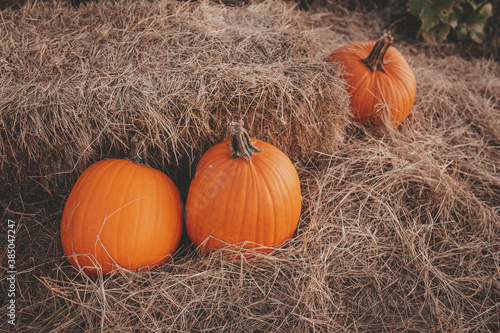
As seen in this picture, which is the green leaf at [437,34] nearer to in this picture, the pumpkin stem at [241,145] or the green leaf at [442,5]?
the green leaf at [442,5]

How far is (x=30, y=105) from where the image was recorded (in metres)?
1.89

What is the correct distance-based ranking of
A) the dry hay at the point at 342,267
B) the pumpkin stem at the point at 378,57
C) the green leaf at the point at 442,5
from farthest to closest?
the green leaf at the point at 442,5 → the pumpkin stem at the point at 378,57 → the dry hay at the point at 342,267

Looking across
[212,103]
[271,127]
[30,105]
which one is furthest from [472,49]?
[30,105]

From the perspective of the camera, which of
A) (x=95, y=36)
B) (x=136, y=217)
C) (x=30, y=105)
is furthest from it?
(x=95, y=36)

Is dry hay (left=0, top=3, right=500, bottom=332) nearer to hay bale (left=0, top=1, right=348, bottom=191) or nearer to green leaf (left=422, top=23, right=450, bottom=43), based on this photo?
hay bale (left=0, top=1, right=348, bottom=191)

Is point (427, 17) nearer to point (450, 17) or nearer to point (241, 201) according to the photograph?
point (450, 17)

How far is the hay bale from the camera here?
6.37 feet

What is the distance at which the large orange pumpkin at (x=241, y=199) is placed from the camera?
1.80 m

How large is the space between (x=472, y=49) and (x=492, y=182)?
2630mm

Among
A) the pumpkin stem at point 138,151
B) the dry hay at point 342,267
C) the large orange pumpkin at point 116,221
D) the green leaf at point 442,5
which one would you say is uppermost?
the green leaf at point 442,5

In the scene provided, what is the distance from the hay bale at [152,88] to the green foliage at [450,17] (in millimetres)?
2130

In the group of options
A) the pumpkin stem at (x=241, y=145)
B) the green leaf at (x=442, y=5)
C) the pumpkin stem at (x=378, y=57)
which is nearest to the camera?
the pumpkin stem at (x=241, y=145)

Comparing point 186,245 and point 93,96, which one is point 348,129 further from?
point 93,96

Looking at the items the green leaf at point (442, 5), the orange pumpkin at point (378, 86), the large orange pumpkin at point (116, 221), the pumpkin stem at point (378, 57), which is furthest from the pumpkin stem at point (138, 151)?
the green leaf at point (442, 5)
